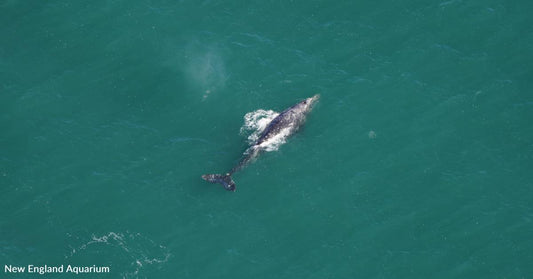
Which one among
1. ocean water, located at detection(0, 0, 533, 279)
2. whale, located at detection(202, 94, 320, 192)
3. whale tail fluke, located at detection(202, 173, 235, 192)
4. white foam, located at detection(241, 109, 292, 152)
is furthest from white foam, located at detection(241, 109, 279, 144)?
whale tail fluke, located at detection(202, 173, 235, 192)

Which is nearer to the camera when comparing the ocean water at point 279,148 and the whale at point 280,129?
the ocean water at point 279,148

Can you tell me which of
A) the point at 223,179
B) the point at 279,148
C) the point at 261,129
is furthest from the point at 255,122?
the point at 223,179

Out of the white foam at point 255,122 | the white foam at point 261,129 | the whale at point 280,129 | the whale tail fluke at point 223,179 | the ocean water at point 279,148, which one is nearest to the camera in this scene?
the ocean water at point 279,148

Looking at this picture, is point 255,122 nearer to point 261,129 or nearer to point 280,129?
point 261,129

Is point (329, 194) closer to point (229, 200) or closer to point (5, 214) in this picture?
point (229, 200)

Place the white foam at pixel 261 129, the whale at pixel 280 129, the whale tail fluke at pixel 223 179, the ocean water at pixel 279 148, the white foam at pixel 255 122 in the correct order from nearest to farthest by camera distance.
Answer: the ocean water at pixel 279 148, the whale tail fluke at pixel 223 179, the whale at pixel 280 129, the white foam at pixel 261 129, the white foam at pixel 255 122

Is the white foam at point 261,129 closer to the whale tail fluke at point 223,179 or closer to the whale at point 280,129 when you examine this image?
the whale at point 280,129

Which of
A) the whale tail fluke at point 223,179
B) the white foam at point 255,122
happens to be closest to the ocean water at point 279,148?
the white foam at point 255,122
